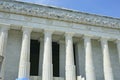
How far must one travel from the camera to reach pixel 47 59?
3005 cm

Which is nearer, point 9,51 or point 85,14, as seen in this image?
point 9,51

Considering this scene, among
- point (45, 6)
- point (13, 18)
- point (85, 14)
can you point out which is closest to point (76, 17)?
point (85, 14)

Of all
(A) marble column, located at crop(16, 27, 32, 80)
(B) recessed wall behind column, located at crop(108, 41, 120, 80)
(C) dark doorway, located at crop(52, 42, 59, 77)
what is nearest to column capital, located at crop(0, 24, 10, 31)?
(A) marble column, located at crop(16, 27, 32, 80)

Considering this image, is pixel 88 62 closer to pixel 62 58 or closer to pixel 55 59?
pixel 62 58

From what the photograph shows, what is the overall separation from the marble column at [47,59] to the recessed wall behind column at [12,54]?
4.01 meters

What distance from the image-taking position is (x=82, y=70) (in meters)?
33.7

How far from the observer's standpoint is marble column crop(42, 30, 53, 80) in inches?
1149

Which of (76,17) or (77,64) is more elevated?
(76,17)

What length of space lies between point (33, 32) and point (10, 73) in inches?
282

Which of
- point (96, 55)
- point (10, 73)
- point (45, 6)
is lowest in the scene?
point (10, 73)

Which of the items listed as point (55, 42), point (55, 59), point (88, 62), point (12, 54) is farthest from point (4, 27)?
point (88, 62)

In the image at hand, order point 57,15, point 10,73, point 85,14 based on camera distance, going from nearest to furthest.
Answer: point 10,73 → point 57,15 → point 85,14

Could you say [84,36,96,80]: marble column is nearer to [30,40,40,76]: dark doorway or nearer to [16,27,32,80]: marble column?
[30,40,40,76]: dark doorway

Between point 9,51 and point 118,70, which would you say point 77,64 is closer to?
point 118,70
